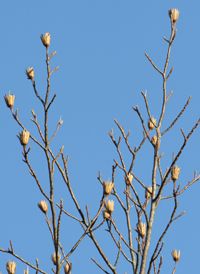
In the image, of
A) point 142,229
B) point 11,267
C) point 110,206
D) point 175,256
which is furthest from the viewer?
point 175,256

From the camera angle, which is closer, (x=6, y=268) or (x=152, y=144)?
(x=6, y=268)

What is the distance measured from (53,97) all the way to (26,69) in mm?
417

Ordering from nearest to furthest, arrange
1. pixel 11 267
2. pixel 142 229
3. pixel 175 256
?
pixel 11 267
pixel 142 229
pixel 175 256

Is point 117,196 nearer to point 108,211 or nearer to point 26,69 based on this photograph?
point 108,211

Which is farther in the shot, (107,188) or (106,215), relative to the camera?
(106,215)

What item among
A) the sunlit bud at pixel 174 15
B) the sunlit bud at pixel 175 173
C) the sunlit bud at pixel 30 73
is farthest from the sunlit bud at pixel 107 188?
the sunlit bud at pixel 174 15

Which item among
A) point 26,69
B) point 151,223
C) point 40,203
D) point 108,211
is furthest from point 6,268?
point 26,69

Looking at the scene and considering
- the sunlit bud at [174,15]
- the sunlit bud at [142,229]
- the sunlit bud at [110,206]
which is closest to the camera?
the sunlit bud at [110,206]

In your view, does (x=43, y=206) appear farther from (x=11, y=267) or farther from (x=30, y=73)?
(x=30, y=73)

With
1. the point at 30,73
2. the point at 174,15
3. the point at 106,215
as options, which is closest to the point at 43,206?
the point at 106,215

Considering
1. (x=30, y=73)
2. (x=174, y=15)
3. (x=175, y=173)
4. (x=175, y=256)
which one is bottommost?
(x=175, y=256)

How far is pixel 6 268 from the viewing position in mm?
3428

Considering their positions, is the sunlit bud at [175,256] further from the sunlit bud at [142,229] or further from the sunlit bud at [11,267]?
the sunlit bud at [11,267]

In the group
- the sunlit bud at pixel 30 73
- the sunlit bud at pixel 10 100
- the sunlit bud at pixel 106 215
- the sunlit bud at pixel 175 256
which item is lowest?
the sunlit bud at pixel 175 256
